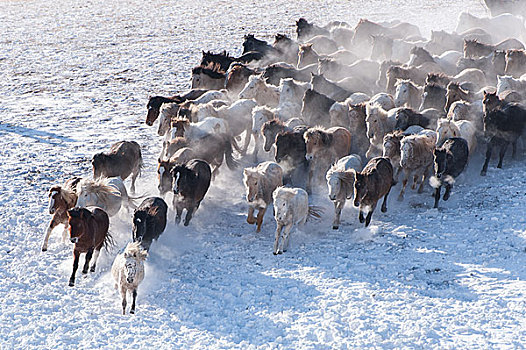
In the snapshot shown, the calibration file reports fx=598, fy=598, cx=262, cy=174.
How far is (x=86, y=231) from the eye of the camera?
9195mm

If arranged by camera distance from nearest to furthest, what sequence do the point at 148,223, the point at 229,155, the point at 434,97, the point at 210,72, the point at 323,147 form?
the point at 148,223 < the point at 323,147 < the point at 229,155 < the point at 434,97 < the point at 210,72

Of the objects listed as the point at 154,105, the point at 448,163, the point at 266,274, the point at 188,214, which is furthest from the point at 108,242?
the point at 448,163

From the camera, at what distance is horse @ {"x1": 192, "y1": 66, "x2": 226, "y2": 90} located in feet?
55.2

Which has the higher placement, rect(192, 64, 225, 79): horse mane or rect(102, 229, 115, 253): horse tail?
rect(192, 64, 225, 79): horse mane

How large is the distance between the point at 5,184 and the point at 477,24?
17.8 m

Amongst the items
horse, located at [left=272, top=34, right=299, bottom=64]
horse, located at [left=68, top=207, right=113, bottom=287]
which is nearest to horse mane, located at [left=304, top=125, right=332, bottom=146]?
horse, located at [left=68, top=207, right=113, bottom=287]

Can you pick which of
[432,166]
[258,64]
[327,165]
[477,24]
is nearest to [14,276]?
[327,165]

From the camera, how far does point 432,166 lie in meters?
11.8

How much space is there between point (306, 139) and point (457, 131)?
9.90ft

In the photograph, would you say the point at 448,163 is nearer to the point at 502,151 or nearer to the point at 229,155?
the point at 502,151

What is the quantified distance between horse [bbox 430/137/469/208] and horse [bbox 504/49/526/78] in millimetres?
5777

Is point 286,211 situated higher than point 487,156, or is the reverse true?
point 487,156

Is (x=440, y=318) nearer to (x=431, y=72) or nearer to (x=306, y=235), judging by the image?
(x=306, y=235)

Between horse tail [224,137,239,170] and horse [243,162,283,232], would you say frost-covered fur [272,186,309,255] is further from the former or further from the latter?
horse tail [224,137,239,170]
